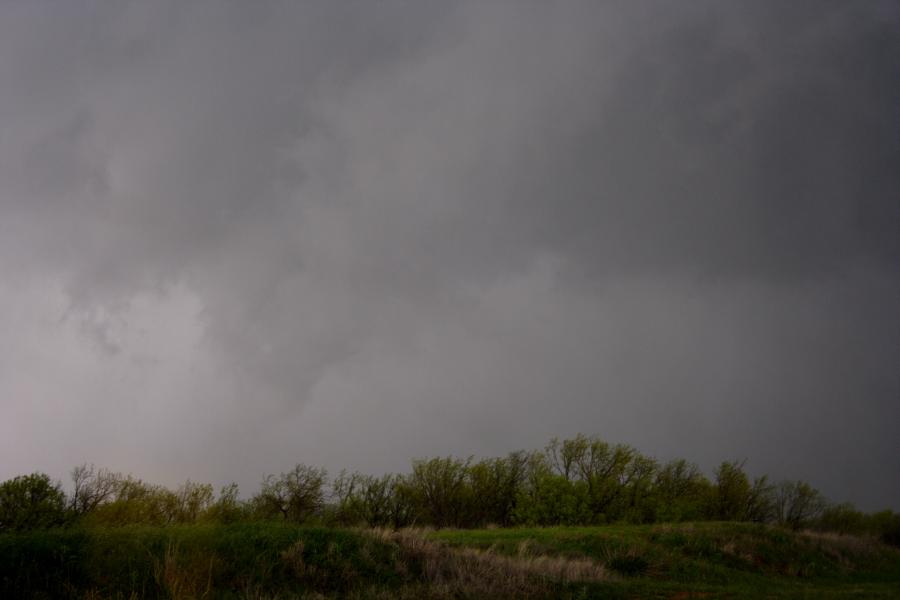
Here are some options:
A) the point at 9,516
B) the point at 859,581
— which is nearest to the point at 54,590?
the point at 9,516

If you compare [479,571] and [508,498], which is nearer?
[479,571]

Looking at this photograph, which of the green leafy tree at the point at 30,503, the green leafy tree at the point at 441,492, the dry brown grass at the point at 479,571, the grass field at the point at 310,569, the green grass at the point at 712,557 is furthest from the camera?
the green leafy tree at the point at 441,492

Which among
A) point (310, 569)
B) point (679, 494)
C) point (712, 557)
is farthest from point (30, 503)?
point (679, 494)

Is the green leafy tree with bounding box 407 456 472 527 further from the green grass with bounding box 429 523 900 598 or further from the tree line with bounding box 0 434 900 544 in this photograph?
the green grass with bounding box 429 523 900 598

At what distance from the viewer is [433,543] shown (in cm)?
1920

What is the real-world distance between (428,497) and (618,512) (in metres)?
21.5

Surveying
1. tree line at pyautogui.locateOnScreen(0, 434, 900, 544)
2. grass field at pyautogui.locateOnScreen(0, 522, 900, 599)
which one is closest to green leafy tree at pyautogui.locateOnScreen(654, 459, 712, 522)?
tree line at pyautogui.locateOnScreen(0, 434, 900, 544)

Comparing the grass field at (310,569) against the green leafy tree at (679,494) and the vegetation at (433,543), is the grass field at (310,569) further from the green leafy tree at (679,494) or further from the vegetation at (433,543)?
the green leafy tree at (679,494)

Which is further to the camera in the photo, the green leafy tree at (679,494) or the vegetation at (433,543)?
the green leafy tree at (679,494)

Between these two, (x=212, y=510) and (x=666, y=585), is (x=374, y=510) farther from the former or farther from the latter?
(x=666, y=585)

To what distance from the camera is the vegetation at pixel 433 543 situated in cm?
1320

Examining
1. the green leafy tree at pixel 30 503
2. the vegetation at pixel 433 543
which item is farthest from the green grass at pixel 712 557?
the green leafy tree at pixel 30 503

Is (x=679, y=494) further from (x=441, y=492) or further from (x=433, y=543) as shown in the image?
(x=433, y=543)

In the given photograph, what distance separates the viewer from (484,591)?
14.4m
